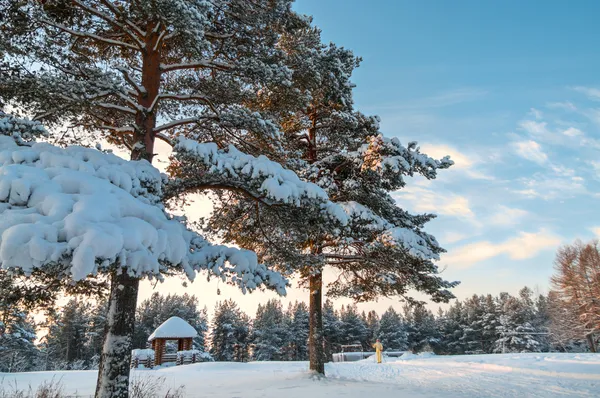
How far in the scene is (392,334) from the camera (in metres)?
56.4

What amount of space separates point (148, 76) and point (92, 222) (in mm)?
4792

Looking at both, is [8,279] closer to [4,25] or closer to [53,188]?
[53,188]

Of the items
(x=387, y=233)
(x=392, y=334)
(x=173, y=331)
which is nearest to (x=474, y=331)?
(x=392, y=334)

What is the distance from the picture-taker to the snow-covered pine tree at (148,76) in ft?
18.8

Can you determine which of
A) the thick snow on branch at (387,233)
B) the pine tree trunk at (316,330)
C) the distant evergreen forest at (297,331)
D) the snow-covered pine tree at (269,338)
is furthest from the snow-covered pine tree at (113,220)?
the snow-covered pine tree at (269,338)

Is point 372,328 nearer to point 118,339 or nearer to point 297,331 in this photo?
point 297,331

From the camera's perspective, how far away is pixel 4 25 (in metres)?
6.20

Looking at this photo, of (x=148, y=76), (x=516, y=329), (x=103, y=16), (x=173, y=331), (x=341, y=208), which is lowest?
(x=516, y=329)

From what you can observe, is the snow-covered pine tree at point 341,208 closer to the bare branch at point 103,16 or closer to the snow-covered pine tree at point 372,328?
A: the bare branch at point 103,16

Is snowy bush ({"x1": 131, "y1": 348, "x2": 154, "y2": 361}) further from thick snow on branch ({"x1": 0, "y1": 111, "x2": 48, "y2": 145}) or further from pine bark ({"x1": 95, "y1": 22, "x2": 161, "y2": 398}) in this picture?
thick snow on branch ({"x1": 0, "y1": 111, "x2": 48, "y2": 145})

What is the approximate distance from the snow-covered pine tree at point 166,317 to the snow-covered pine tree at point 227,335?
2.45m

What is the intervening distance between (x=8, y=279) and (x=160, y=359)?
20858 millimetres

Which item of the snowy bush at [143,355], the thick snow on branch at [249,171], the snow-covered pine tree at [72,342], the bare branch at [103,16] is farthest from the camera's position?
the snow-covered pine tree at [72,342]

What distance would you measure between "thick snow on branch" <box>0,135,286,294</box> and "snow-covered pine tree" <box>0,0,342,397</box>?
3.35 feet
